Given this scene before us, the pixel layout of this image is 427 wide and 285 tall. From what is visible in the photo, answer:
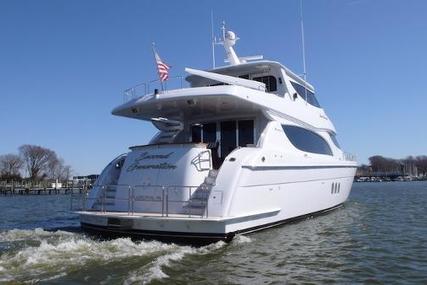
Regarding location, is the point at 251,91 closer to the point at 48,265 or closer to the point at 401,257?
the point at 401,257

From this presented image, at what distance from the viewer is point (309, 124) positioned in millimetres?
17266

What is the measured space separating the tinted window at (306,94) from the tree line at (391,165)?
153942 millimetres

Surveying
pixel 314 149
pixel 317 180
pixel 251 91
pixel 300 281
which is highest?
pixel 251 91

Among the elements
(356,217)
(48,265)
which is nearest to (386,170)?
(356,217)

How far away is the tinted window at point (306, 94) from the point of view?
18.0m

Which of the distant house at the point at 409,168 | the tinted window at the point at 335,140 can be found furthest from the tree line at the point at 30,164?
the distant house at the point at 409,168

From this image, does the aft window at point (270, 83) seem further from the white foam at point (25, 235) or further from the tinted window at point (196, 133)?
the white foam at point (25, 235)

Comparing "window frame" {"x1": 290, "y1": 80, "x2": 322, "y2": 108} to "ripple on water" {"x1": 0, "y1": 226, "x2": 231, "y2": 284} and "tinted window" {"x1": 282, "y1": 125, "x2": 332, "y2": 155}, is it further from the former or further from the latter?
"ripple on water" {"x1": 0, "y1": 226, "x2": 231, "y2": 284}

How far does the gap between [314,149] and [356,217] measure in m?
2.86

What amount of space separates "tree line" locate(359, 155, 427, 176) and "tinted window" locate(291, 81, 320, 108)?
6061 inches

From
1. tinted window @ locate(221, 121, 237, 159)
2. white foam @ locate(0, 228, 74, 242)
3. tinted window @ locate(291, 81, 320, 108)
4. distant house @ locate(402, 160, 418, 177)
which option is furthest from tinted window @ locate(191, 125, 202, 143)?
distant house @ locate(402, 160, 418, 177)

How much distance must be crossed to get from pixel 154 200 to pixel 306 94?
9.02 meters

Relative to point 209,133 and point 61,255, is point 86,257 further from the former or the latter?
point 209,133

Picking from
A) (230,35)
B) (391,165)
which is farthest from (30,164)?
(391,165)
